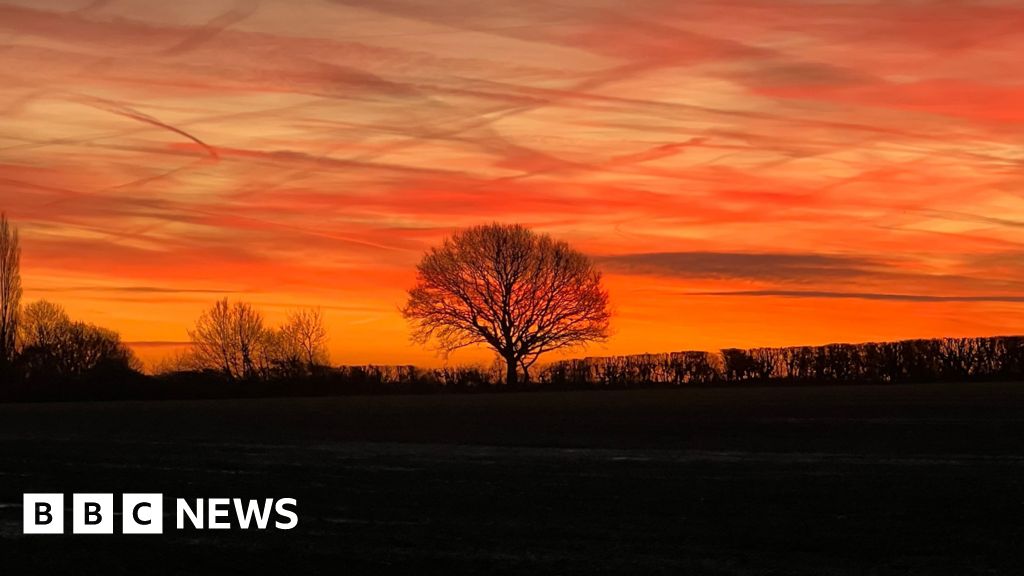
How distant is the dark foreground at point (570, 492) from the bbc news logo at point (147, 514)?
20cm

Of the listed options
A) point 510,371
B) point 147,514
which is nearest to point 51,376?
point 510,371

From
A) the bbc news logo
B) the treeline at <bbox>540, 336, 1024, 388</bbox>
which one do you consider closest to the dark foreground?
the bbc news logo

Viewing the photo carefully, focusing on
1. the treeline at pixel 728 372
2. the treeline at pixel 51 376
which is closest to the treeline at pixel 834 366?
the treeline at pixel 728 372

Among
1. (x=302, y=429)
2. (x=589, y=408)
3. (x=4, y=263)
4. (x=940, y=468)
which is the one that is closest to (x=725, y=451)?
(x=940, y=468)

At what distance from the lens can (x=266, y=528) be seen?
1156cm

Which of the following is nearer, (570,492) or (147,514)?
(147,514)

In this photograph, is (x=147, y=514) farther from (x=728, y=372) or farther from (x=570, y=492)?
(x=728, y=372)

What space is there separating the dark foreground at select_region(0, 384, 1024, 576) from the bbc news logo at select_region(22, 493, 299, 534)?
199 millimetres

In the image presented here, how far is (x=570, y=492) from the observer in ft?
46.7

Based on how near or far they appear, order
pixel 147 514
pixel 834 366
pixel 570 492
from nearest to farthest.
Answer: pixel 147 514, pixel 570 492, pixel 834 366

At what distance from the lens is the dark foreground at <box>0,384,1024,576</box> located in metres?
9.66

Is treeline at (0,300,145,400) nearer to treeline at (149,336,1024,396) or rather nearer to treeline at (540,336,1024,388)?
treeline at (149,336,1024,396)

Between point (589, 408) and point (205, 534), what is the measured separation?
27.5m

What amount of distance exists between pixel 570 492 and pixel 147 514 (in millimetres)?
4465
